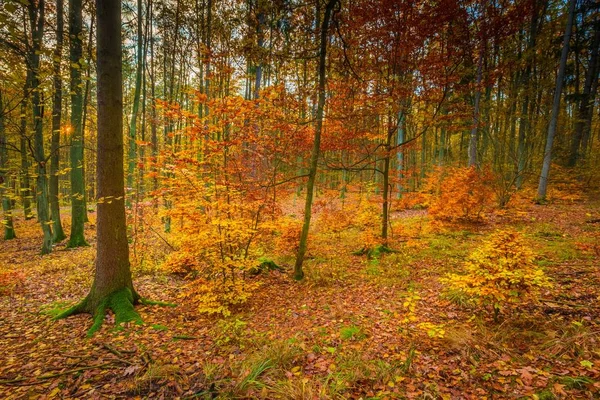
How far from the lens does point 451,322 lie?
4.84 metres

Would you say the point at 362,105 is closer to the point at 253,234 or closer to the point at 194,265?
the point at 253,234

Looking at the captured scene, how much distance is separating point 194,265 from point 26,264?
7449 millimetres

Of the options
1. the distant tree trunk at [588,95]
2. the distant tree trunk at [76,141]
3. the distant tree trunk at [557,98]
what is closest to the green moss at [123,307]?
the distant tree trunk at [76,141]

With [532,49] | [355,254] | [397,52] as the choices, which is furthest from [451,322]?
[532,49]

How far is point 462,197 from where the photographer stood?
34.9ft

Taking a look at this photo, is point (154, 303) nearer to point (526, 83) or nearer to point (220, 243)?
point (220, 243)

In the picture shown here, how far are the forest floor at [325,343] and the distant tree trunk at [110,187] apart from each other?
419 millimetres

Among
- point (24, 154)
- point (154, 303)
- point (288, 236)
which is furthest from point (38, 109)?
point (288, 236)

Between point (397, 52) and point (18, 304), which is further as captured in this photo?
point (397, 52)

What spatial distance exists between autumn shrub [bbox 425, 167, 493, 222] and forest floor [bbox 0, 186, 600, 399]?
10.7ft

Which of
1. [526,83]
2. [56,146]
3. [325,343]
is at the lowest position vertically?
[325,343]

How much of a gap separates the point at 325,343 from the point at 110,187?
4920 mm

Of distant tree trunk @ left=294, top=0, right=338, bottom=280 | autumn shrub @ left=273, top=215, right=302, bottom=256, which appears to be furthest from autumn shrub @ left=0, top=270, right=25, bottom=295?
distant tree trunk @ left=294, top=0, right=338, bottom=280

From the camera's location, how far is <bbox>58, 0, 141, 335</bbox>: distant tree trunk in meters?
4.98
